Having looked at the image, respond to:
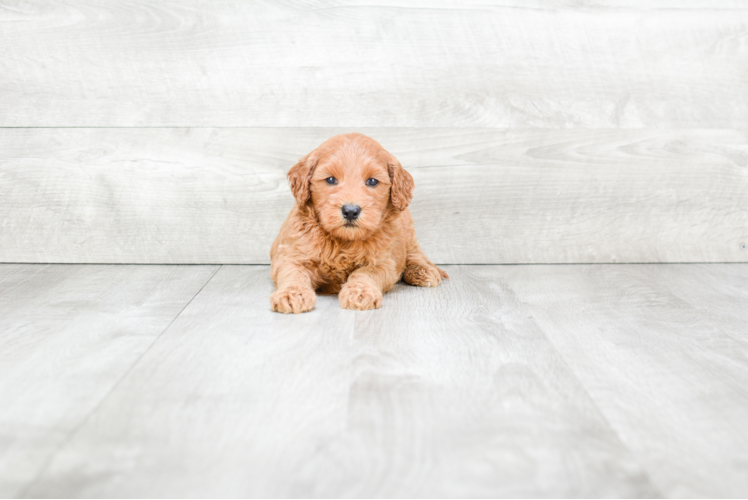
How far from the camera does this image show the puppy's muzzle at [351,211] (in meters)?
1.88

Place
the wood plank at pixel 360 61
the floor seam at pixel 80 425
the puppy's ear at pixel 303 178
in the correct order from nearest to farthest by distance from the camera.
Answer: the floor seam at pixel 80 425
the puppy's ear at pixel 303 178
the wood plank at pixel 360 61

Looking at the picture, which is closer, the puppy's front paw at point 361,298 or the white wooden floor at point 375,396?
the white wooden floor at point 375,396

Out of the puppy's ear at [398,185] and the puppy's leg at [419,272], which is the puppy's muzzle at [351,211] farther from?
the puppy's leg at [419,272]

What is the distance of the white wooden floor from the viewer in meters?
1.01

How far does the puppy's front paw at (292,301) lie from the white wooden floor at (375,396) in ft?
0.16

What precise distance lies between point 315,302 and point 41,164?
4.72 feet

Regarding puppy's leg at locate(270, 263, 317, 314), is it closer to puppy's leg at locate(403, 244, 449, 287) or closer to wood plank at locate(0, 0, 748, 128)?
puppy's leg at locate(403, 244, 449, 287)

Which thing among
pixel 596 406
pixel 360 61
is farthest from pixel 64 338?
pixel 360 61

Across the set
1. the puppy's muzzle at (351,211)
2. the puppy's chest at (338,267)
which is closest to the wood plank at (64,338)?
the puppy's chest at (338,267)

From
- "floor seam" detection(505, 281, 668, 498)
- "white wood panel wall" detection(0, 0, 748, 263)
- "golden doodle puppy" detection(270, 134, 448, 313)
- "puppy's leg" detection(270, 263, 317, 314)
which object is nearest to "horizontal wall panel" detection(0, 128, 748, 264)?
"white wood panel wall" detection(0, 0, 748, 263)

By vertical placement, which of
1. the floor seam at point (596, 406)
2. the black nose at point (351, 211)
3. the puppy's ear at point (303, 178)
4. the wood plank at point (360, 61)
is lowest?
the floor seam at point (596, 406)

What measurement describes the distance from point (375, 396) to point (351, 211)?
0.73m

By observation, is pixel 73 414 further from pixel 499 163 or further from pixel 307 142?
pixel 499 163

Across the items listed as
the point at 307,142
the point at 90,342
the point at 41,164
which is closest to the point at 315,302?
the point at 90,342
